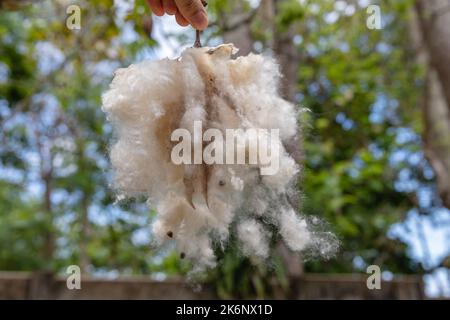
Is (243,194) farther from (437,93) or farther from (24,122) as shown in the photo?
(24,122)

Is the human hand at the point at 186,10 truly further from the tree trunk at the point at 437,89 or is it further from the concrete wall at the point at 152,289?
the concrete wall at the point at 152,289

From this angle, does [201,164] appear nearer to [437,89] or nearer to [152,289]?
[152,289]

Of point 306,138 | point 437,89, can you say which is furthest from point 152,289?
point 437,89

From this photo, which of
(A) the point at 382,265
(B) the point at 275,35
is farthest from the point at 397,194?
(B) the point at 275,35

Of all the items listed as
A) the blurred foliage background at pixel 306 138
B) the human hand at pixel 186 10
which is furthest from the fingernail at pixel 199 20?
the blurred foliage background at pixel 306 138

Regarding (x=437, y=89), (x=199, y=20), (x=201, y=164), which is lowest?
(x=201, y=164)

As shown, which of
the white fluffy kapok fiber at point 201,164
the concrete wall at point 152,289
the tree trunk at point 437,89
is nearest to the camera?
the white fluffy kapok fiber at point 201,164
